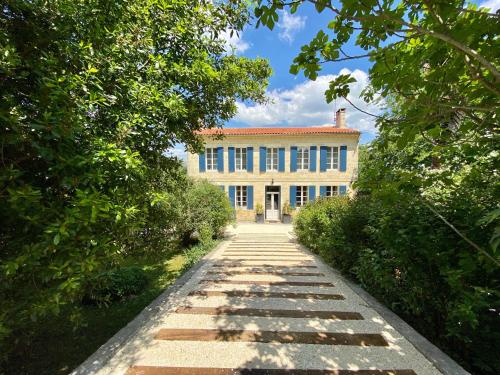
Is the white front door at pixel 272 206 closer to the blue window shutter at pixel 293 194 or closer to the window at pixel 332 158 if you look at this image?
the blue window shutter at pixel 293 194

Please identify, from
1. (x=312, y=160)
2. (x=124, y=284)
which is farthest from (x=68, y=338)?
(x=312, y=160)

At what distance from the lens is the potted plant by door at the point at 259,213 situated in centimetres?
1664

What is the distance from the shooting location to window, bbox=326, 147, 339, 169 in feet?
54.4

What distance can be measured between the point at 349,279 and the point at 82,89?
16.6 ft

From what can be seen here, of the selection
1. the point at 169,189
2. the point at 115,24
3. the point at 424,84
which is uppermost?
the point at 115,24

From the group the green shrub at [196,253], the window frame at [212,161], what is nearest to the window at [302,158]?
the window frame at [212,161]

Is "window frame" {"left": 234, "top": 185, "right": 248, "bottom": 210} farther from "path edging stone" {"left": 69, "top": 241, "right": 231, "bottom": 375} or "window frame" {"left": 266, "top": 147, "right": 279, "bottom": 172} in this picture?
"path edging stone" {"left": 69, "top": 241, "right": 231, "bottom": 375}

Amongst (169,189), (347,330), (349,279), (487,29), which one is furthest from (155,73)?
(349,279)

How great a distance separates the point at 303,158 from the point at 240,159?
15.2 ft

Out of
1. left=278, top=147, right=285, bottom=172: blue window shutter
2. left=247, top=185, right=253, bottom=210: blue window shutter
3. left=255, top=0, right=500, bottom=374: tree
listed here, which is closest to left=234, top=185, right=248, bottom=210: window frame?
left=247, top=185, right=253, bottom=210: blue window shutter

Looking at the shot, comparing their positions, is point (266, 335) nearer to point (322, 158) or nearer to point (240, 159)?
point (240, 159)

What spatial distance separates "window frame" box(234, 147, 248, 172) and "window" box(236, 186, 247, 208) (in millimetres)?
1412

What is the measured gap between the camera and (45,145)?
157cm

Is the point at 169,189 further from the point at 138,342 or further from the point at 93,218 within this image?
the point at 93,218
